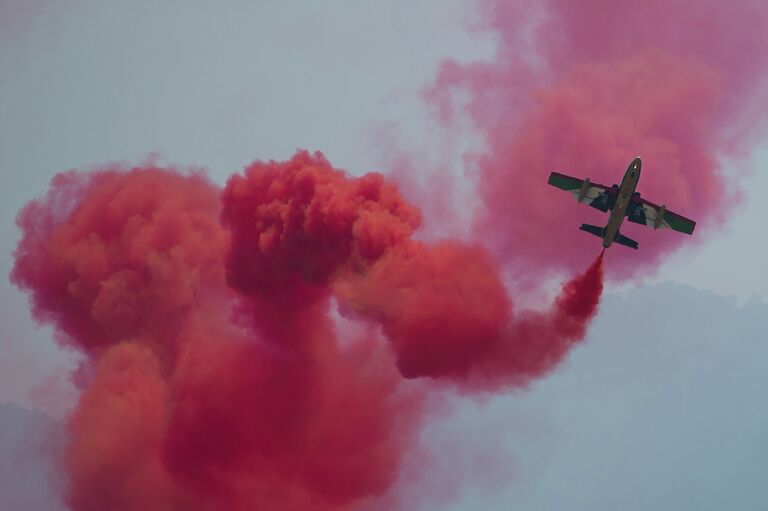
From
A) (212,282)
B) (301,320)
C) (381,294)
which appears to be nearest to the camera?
(381,294)

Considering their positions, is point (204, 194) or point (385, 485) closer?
point (385, 485)

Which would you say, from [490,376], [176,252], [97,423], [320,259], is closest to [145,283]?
[176,252]

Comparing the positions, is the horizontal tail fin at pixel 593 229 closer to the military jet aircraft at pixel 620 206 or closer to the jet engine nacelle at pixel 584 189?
the military jet aircraft at pixel 620 206

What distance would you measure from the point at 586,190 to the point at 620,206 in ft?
7.21

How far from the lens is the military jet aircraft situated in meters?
74.4

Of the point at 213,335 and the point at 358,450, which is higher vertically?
the point at 213,335

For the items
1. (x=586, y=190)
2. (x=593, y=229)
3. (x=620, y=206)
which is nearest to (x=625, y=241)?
(x=593, y=229)

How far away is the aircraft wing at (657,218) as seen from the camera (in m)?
76.4

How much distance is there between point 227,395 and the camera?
83938 millimetres

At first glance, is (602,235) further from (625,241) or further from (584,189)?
(584,189)

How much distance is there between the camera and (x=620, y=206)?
74688 mm

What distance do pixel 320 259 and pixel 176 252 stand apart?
13.4 meters

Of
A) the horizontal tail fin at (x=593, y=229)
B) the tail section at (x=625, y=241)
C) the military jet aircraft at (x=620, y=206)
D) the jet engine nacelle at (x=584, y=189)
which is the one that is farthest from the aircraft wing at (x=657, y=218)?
the jet engine nacelle at (x=584, y=189)

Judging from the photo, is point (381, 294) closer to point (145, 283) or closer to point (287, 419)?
point (287, 419)
